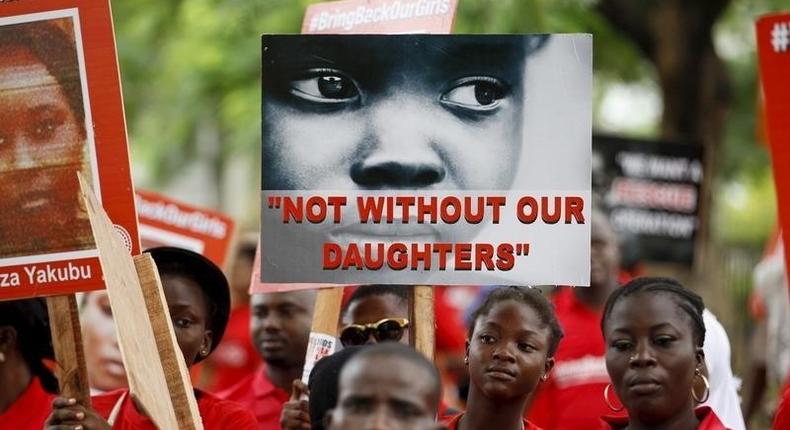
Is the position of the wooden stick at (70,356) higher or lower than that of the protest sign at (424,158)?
lower

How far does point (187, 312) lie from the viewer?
6473 millimetres

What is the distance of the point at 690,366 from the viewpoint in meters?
5.89

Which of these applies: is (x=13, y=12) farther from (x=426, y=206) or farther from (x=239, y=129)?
(x=239, y=129)

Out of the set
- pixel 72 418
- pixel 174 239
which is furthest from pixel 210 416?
pixel 174 239

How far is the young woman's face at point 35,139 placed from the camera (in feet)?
20.1

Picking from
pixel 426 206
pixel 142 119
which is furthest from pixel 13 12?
pixel 142 119

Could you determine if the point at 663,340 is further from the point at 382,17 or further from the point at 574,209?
the point at 382,17

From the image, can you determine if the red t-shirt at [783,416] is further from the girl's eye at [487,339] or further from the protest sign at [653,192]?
the protest sign at [653,192]

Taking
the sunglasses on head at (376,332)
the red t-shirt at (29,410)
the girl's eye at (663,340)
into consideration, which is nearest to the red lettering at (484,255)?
the girl's eye at (663,340)

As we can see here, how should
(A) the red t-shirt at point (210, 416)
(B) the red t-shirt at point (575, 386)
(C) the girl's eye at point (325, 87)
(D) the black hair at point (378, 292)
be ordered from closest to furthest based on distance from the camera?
(C) the girl's eye at point (325, 87)
(A) the red t-shirt at point (210, 416)
(D) the black hair at point (378, 292)
(B) the red t-shirt at point (575, 386)

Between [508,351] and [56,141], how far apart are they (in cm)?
170

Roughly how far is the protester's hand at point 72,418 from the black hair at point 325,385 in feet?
2.47

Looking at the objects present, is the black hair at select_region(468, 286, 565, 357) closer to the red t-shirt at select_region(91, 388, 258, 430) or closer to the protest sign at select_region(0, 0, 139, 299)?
the red t-shirt at select_region(91, 388, 258, 430)

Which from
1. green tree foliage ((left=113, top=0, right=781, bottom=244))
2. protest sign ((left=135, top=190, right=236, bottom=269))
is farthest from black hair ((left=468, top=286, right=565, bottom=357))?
green tree foliage ((left=113, top=0, right=781, bottom=244))
